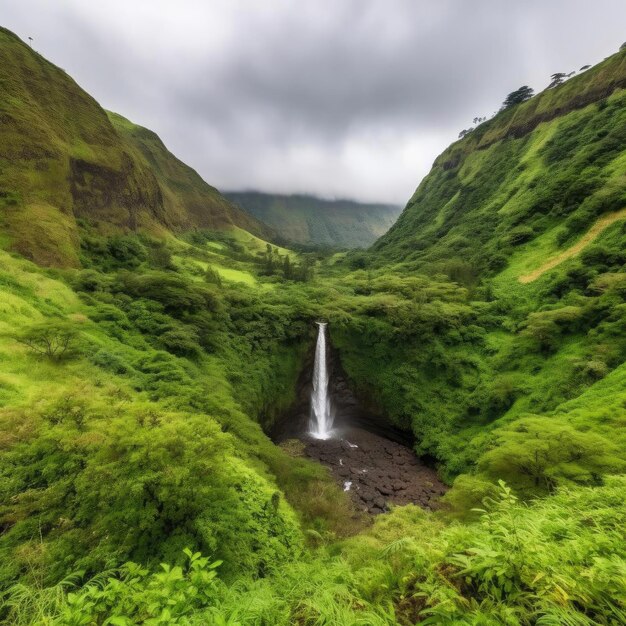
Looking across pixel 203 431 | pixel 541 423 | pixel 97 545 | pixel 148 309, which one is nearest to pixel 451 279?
pixel 541 423

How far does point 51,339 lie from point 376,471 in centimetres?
2366

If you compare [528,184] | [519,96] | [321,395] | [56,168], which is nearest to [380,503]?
[321,395]

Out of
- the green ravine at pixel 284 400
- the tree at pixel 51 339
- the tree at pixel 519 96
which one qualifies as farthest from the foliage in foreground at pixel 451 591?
the tree at pixel 519 96

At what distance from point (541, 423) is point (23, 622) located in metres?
17.9

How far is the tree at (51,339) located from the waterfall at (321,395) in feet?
74.4

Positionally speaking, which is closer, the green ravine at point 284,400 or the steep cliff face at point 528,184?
the green ravine at point 284,400

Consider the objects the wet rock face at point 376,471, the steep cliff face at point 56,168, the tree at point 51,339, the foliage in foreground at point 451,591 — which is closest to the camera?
the foliage in foreground at point 451,591

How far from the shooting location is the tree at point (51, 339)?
1380 cm

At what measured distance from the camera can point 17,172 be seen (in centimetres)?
3136

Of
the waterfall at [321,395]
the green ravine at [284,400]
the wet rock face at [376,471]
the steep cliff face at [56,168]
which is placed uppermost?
the steep cliff face at [56,168]

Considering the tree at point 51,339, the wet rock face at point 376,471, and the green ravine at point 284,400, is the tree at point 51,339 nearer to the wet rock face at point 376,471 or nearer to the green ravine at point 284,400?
the green ravine at point 284,400

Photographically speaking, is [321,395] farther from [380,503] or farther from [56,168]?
[56,168]

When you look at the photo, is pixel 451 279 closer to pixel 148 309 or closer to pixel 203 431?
pixel 148 309

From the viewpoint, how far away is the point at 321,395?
33.3 metres
